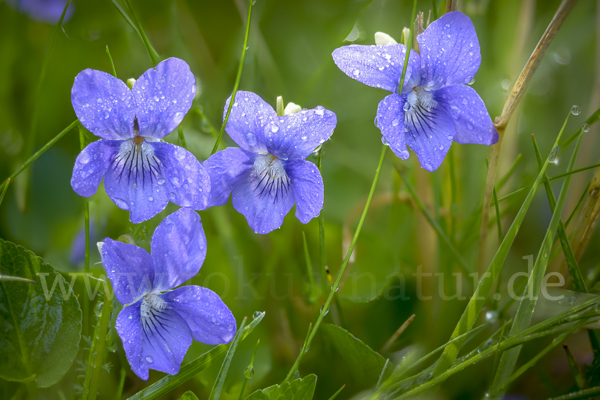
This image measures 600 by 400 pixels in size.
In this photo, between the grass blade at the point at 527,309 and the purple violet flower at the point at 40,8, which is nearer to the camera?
the grass blade at the point at 527,309

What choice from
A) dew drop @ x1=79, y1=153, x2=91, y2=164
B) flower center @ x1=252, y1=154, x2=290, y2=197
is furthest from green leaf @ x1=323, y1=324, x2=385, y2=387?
dew drop @ x1=79, y1=153, x2=91, y2=164

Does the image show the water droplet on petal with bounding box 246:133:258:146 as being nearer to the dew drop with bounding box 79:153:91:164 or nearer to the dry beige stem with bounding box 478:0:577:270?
the dew drop with bounding box 79:153:91:164

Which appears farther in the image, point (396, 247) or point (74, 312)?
point (396, 247)

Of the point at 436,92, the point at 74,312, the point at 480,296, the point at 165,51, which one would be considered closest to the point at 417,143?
the point at 436,92

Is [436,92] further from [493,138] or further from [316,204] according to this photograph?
[316,204]

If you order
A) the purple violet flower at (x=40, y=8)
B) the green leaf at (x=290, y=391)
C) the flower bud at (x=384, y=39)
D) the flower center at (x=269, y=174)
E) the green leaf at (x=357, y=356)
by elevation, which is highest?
the purple violet flower at (x=40, y=8)

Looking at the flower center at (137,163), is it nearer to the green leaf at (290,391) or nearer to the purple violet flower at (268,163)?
the purple violet flower at (268,163)

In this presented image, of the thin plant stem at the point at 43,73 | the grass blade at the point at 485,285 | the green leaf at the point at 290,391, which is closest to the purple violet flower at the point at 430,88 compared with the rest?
the grass blade at the point at 485,285
